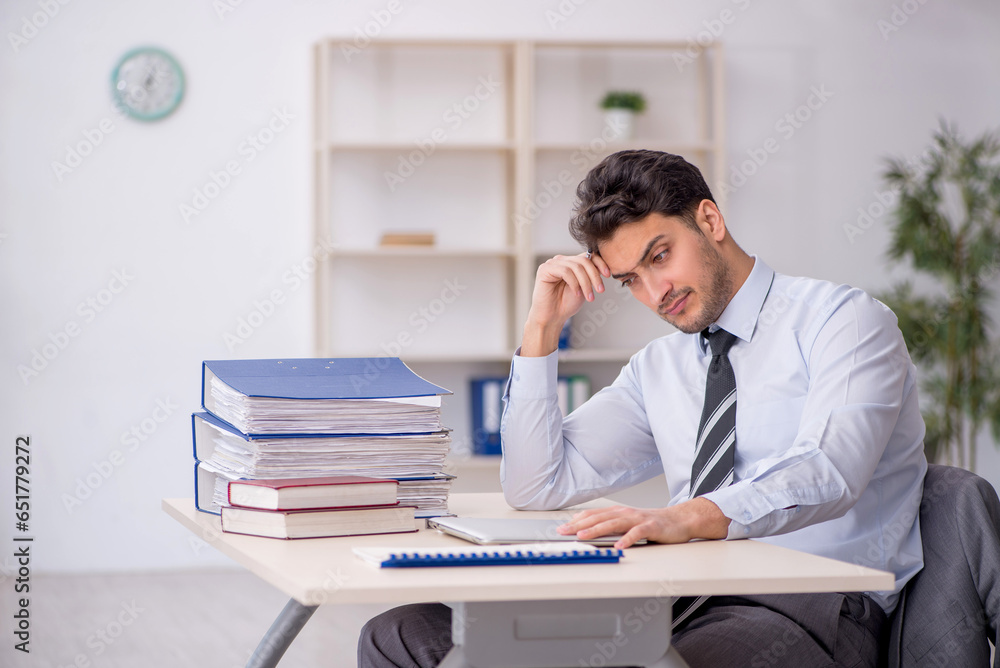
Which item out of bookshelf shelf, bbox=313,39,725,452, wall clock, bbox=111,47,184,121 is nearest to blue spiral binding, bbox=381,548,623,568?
bookshelf shelf, bbox=313,39,725,452

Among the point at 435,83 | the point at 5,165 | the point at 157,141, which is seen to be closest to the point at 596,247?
the point at 435,83

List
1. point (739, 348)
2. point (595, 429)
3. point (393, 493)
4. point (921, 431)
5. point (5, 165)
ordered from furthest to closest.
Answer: point (5, 165)
point (595, 429)
point (739, 348)
point (921, 431)
point (393, 493)

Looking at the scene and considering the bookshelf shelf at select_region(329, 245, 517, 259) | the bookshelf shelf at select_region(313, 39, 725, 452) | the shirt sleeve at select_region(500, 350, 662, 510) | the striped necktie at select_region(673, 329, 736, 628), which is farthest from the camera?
the bookshelf shelf at select_region(313, 39, 725, 452)

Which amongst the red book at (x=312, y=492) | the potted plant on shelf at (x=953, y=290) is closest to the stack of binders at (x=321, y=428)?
the red book at (x=312, y=492)

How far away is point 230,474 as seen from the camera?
1271 millimetres

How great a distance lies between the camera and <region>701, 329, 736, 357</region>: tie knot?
61.3 inches

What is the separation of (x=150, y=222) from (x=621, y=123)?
1901mm

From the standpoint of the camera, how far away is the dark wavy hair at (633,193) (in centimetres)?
156

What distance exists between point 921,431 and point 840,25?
307 cm

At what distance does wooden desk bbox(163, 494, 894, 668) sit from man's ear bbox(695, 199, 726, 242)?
0.68m

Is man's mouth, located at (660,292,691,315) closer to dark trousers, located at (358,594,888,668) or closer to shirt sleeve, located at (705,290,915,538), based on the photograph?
shirt sleeve, located at (705,290,915,538)

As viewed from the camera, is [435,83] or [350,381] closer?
[350,381]

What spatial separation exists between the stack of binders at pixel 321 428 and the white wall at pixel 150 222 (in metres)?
2.57

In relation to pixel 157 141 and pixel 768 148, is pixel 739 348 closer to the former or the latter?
pixel 768 148
